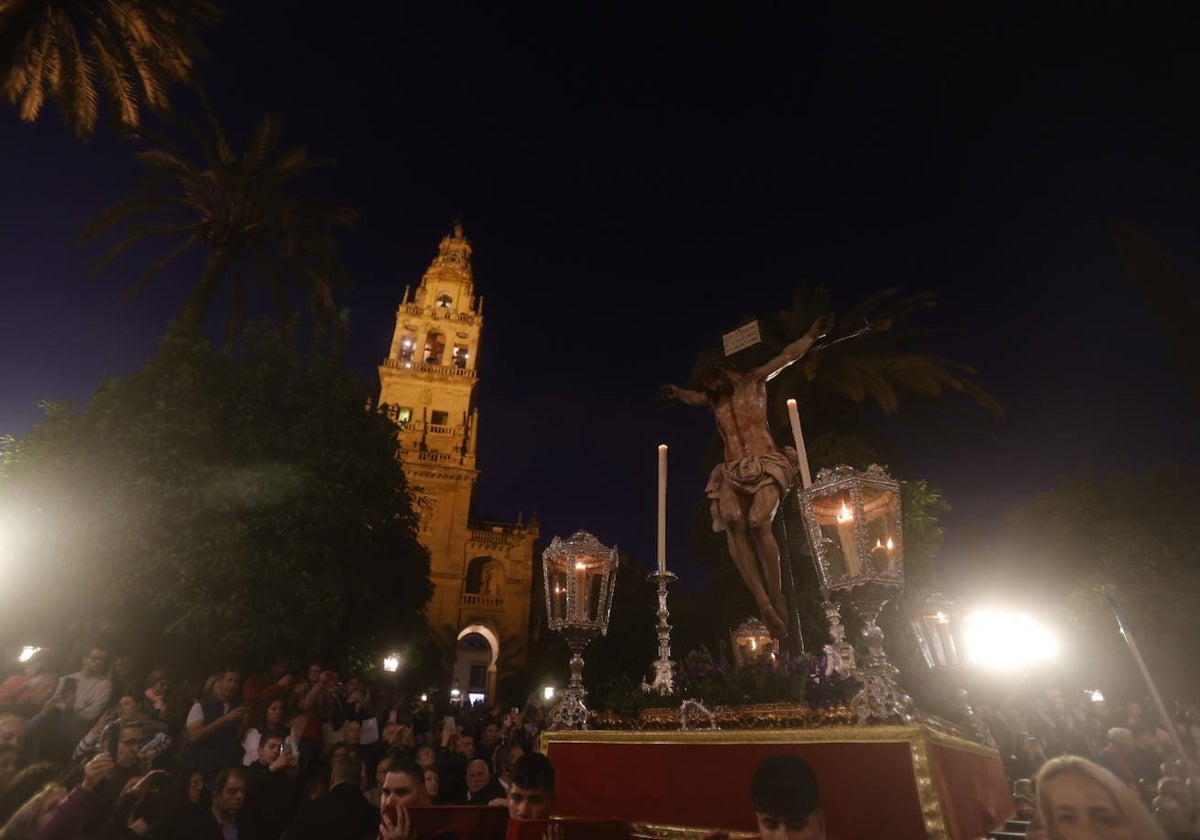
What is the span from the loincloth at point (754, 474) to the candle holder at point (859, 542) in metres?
1.30

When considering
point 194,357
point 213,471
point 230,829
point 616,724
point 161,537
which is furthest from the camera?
point 194,357

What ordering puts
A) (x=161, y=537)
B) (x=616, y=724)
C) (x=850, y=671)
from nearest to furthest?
(x=850, y=671), (x=616, y=724), (x=161, y=537)

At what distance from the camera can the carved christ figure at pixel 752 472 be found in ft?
18.7

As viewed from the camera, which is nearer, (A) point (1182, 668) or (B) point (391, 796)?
(B) point (391, 796)

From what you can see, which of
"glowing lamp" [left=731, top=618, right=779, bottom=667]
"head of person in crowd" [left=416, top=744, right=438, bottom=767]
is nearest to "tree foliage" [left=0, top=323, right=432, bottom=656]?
"head of person in crowd" [left=416, top=744, right=438, bottom=767]

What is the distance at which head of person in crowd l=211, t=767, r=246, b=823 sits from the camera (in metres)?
5.70

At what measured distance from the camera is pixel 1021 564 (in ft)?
87.8

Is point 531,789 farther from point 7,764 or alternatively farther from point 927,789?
point 7,764

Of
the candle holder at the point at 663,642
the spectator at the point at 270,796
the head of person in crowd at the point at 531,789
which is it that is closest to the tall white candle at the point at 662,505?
the candle holder at the point at 663,642

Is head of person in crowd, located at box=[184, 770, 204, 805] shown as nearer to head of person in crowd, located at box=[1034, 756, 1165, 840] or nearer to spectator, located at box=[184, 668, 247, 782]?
spectator, located at box=[184, 668, 247, 782]

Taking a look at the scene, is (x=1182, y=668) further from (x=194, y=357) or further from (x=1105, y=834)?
(x=194, y=357)

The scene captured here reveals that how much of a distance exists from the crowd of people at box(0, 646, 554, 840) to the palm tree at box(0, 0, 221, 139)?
1134 centimetres

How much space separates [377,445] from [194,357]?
16.6 ft

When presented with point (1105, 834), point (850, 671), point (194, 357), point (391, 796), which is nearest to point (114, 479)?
point (194, 357)
